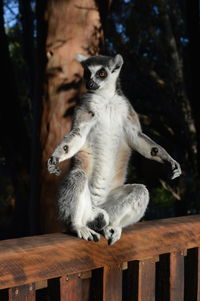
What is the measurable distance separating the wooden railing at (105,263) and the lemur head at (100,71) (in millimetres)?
1074

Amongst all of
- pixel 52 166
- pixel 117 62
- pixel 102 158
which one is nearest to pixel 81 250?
pixel 52 166

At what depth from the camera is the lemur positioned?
2.47 meters

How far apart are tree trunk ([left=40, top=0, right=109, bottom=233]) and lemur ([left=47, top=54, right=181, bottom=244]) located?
0.75 metres

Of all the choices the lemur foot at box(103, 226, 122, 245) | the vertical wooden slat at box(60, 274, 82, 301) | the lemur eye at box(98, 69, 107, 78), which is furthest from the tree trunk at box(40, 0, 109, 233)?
the vertical wooden slat at box(60, 274, 82, 301)

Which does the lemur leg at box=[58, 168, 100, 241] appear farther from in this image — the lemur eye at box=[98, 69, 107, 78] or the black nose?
the lemur eye at box=[98, 69, 107, 78]

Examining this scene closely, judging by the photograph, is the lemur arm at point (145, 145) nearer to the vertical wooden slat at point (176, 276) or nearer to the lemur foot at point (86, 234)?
the vertical wooden slat at point (176, 276)

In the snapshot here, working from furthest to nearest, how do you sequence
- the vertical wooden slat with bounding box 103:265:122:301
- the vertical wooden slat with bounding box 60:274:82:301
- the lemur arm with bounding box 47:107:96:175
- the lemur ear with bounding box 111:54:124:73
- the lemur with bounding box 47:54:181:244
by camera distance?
the lemur ear with bounding box 111:54:124:73 < the lemur with bounding box 47:54:181:244 < the lemur arm with bounding box 47:107:96:175 < the vertical wooden slat with bounding box 103:265:122:301 < the vertical wooden slat with bounding box 60:274:82:301

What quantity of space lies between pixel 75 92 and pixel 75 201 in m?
1.56

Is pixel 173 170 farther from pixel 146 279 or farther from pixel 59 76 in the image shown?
pixel 59 76

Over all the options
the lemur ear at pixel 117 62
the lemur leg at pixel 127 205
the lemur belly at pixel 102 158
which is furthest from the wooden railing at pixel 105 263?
the lemur ear at pixel 117 62

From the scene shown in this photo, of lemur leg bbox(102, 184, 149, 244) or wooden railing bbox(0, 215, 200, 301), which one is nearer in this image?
wooden railing bbox(0, 215, 200, 301)

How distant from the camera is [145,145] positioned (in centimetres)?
269

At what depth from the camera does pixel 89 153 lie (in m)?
2.76

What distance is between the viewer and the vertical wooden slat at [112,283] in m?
1.76
